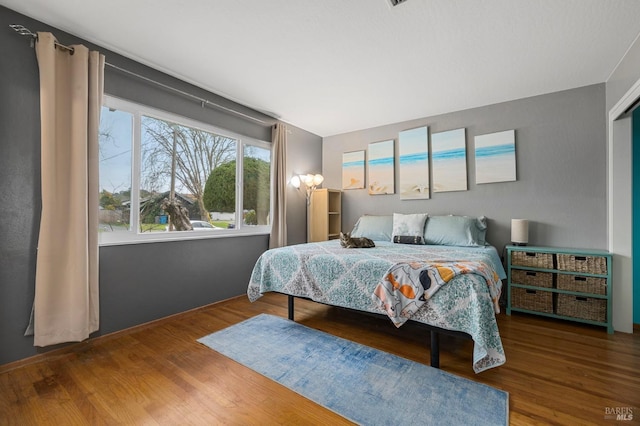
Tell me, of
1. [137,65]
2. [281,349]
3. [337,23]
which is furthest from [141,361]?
[337,23]

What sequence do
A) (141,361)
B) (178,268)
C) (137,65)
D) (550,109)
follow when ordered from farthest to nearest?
(550,109) < (178,268) < (137,65) < (141,361)

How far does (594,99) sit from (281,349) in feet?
13.6

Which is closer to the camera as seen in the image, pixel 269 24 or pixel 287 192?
pixel 269 24

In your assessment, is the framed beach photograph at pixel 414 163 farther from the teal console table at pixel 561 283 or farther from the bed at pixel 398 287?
the teal console table at pixel 561 283

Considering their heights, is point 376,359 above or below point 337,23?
below

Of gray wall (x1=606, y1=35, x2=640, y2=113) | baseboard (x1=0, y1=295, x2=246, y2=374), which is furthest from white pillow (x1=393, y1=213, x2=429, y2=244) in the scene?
baseboard (x1=0, y1=295, x2=246, y2=374)

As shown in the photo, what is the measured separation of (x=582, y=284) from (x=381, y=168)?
271 centimetres

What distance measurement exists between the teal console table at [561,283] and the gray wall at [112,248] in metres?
3.18

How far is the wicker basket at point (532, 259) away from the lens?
278 cm

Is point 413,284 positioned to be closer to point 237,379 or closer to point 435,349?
point 435,349

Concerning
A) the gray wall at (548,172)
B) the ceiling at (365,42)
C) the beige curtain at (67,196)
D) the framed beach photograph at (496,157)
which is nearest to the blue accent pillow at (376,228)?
the gray wall at (548,172)

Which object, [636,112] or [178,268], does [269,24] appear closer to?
[178,268]

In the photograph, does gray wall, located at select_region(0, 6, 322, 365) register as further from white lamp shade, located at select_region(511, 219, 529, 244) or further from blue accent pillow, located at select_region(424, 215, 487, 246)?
white lamp shade, located at select_region(511, 219, 529, 244)

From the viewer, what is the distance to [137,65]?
8.43 feet
